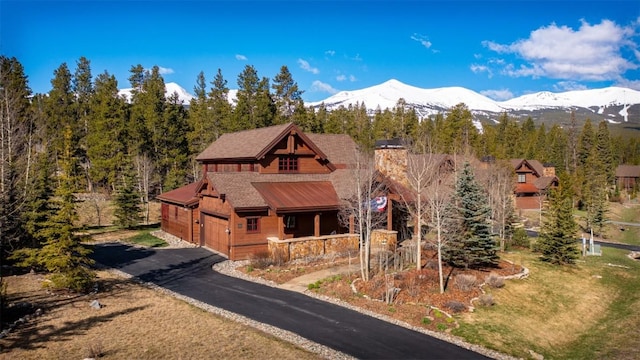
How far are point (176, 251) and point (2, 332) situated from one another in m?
15.2

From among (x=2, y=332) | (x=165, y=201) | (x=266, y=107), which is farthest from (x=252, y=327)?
(x=266, y=107)

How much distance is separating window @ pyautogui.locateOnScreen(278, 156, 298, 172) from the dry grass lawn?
15.2 m

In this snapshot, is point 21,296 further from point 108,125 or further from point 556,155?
point 556,155

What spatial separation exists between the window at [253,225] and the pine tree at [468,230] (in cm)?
1113

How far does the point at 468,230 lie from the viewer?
→ 23.7 meters

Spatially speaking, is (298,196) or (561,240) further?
(298,196)

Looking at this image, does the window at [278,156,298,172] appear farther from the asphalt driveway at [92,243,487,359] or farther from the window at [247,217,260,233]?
the asphalt driveway at [92,243,487,359]

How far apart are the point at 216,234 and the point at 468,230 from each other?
15688mm

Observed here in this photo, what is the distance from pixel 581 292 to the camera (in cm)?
2278

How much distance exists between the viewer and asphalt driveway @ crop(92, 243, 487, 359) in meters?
13.6

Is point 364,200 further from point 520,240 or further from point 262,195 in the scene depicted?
point 520,240

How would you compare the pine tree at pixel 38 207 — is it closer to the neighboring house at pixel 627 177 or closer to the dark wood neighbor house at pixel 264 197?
the dark wood neighbor house at pixel 264 197

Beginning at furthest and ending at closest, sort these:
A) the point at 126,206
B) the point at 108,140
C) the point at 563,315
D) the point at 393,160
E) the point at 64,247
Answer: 1. the point at 108,140
2. the point at 126,206
3. the point at 393,160
4. the point at 563,315
5. the point at 64,247

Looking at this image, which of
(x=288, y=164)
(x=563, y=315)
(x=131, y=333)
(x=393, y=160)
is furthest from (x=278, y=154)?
(x=563, y=315)
